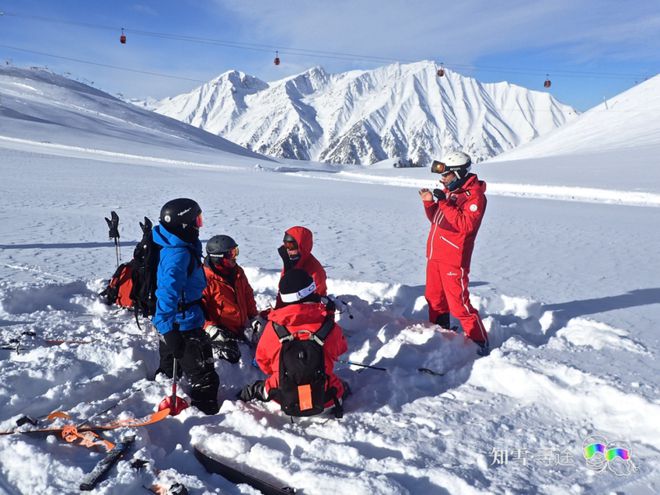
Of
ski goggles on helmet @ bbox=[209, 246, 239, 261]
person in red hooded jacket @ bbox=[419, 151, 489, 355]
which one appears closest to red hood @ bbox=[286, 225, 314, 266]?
ski goggles on helmet @ bbox=[209, 246, 239, 261]

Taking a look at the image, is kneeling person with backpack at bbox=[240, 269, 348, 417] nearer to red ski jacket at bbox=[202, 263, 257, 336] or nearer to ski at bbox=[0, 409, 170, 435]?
ski at bbox=[0, 409, 170, 435]

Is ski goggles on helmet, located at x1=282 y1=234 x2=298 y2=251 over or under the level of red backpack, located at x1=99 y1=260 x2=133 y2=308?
over

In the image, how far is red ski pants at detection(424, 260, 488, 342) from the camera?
4.35 meters

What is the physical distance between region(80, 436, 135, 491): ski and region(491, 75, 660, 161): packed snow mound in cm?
3574

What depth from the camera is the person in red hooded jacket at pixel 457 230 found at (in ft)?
14.1

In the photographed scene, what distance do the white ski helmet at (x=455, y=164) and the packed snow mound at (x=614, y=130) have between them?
3260cm

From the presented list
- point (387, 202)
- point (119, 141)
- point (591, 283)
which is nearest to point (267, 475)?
point (591, 283)

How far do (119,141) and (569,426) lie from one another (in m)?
40.1

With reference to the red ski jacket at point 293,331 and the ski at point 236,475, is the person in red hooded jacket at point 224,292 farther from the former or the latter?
the ski at point 236,475

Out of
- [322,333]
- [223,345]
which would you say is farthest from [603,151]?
[322,333]

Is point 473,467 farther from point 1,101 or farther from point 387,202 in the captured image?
point 1,101

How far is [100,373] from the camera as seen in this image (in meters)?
3.73

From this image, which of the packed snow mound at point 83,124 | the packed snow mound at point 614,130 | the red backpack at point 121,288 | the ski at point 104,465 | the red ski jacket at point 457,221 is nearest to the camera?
the ski at point 104,465

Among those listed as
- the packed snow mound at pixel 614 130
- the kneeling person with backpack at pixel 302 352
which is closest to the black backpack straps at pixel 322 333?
the kneeling person with backpack at pixel 302 352
